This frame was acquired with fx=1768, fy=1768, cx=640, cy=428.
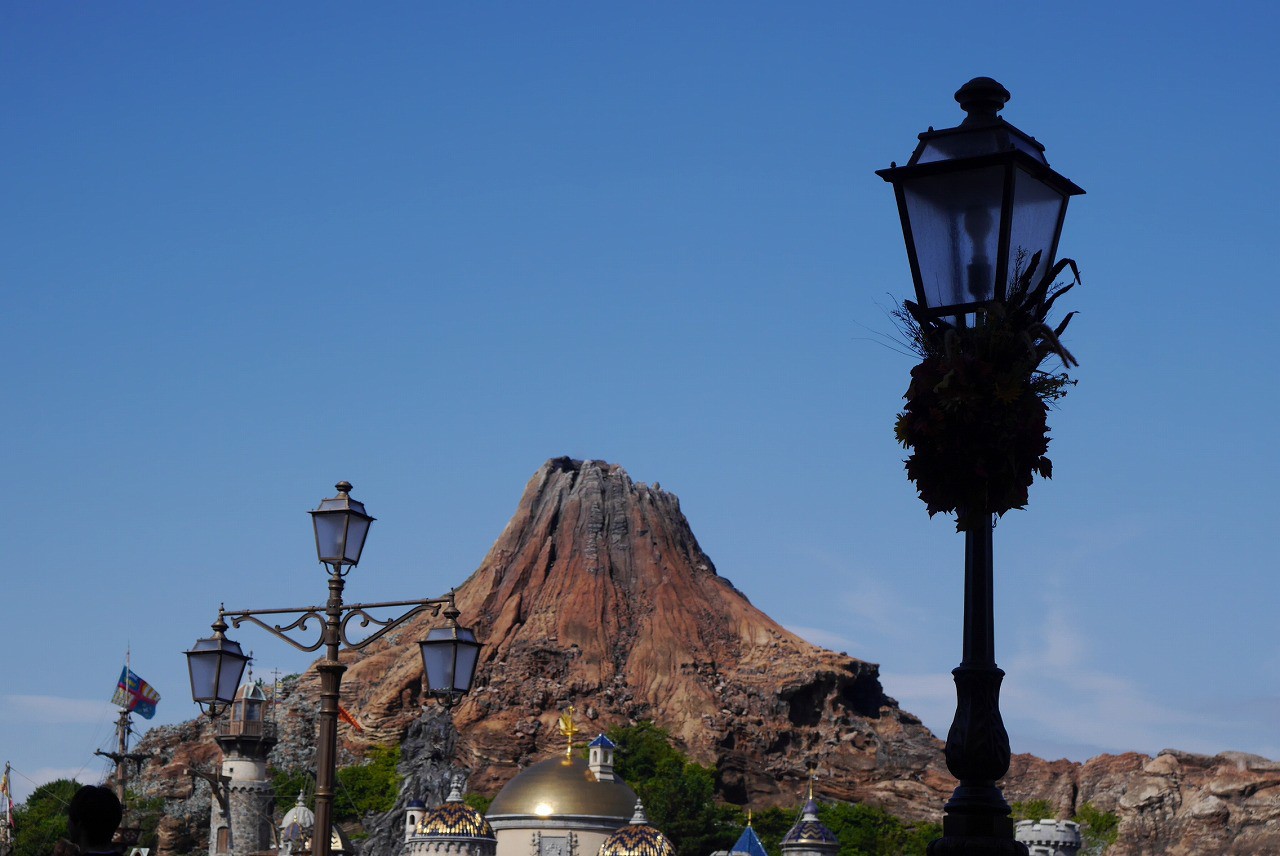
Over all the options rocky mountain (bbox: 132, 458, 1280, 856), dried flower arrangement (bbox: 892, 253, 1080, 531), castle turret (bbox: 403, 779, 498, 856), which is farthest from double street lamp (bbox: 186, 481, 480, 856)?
rocky mountain (bbox: 132, 458, 1280, 856)

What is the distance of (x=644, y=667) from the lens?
13338 centimetres

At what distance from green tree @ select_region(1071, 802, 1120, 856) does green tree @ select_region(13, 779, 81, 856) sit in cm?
5946

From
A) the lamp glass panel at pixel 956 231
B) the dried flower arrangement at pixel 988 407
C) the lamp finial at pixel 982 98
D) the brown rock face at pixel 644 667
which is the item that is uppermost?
the brown rock face at pixel 644 667

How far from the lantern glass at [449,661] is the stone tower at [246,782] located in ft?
163

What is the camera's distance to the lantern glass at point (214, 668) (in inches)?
676

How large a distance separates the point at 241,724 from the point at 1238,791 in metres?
60.7

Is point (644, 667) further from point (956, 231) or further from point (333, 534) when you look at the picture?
point (956, 231)

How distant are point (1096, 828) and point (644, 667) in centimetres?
3797

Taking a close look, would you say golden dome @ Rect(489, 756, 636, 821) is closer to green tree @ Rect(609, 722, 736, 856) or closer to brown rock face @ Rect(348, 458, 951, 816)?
green tree @ Rect(609, 722, 736, 856)

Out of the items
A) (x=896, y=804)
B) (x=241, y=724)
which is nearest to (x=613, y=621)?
(x=896, y=804)

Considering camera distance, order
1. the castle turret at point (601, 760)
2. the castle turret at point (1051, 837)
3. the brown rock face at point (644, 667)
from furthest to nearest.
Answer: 1. the brown rock face at point (644, 667)
2. the castle turret at point (601, 760)
3. the castle turret at point (1051, 837)

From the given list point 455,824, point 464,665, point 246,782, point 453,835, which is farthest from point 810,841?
point 464,665

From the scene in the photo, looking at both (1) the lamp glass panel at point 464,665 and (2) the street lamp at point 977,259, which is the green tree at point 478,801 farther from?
(2) the street lamp at point 977,259

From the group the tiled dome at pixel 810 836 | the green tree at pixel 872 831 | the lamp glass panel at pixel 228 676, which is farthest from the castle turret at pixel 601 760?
the lamp glass panel at pixel 228 676
